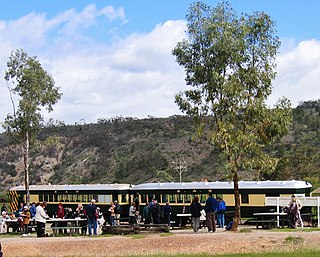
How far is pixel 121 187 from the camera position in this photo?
42656mm

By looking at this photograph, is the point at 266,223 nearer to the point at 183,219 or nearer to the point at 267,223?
the point at 267,223

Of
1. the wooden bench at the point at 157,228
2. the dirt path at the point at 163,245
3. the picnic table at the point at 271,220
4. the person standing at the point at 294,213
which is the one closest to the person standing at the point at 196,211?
the wooden bench at the point at 157,228

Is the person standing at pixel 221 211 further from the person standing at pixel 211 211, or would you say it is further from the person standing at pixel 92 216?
the person standing at pixel 92 216

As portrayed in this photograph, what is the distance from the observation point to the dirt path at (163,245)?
846 inches

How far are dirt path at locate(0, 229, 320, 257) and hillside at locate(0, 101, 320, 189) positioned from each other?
1293 inches

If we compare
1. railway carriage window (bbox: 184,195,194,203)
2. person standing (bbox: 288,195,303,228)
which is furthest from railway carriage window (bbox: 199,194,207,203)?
person standing (bbox: 288,195,303,228)

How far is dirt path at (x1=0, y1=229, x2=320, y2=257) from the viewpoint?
21.5 metres

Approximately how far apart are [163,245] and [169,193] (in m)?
17.9

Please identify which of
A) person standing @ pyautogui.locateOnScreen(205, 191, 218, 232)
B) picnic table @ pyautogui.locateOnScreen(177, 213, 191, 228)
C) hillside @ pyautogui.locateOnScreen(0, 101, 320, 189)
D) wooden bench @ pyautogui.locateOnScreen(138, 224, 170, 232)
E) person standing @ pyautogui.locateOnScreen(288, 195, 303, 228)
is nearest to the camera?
wooden bench @ pyautogui.locateOnScreen(138, 224, 170, 232)

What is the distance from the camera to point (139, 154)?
84.2 meters

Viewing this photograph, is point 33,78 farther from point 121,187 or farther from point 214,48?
point 214,48

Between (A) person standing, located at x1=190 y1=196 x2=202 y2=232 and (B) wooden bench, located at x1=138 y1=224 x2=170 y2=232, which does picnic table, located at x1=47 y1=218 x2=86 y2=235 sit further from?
(A) person standing, located at x1=190 y1=196 x2=202 y2=232

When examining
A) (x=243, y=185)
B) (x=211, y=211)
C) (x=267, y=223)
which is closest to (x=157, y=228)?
(x=211, y=211)

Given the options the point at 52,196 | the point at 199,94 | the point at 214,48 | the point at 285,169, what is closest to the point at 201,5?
the point at 214,48
